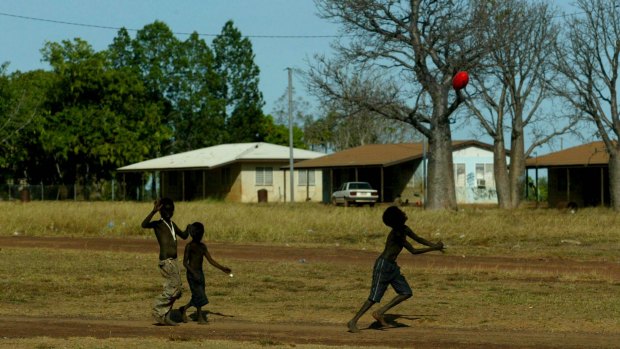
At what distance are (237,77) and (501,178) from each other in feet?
136

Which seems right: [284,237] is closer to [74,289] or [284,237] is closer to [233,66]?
[74,289]

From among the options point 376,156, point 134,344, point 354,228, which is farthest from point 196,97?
point 134,344

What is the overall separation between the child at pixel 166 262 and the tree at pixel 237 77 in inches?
3268

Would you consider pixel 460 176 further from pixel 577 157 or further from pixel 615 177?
pixel 615 177

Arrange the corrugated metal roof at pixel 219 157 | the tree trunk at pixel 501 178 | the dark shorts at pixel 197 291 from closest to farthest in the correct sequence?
the dark shorts at pixel 197 291 → the tree trunk at pixel 501 178 → the corrugated metal roof at pixel 219 157

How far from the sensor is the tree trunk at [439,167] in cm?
4734

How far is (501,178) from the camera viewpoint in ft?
194

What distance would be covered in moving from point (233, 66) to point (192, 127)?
6.32m

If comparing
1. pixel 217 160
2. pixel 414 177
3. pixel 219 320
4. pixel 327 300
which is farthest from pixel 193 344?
pixel 217 160

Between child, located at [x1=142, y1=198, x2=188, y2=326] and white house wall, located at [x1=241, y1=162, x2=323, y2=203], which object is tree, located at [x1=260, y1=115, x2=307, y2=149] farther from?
child, located at [x1=142, y1=198, x2=188, y2=326]

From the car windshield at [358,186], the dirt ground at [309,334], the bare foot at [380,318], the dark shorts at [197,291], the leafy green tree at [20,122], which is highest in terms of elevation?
the leafy green tree at [20,122]

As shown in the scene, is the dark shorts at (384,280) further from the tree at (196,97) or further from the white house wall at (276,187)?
the tree at (196,97)

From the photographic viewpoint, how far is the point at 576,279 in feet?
66.3

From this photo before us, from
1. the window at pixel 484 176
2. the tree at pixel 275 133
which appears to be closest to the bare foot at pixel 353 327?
the window at pixel 484 176
